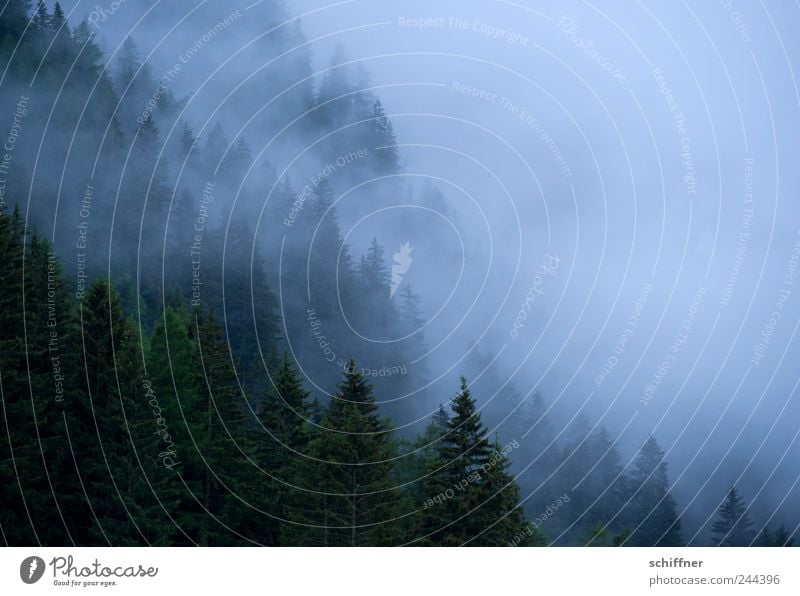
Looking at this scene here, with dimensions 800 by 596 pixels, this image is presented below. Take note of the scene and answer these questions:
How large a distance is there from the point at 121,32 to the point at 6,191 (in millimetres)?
26810

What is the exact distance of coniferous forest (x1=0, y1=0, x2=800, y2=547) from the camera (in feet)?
70.7

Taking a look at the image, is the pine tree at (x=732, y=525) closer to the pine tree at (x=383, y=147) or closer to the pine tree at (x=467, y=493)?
the pine tree at (x=467, y=493)

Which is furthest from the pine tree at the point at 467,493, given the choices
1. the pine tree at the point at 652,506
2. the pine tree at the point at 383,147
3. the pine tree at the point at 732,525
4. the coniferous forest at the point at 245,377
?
the pine tree at the point at 652,506

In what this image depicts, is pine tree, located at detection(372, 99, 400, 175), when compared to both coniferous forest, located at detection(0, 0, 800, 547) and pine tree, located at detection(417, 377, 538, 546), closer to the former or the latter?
coniferous forest, located at detection(0, 0, 800, 547)

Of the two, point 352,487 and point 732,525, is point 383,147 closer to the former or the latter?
point 352,487

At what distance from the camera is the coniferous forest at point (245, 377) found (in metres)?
21.5

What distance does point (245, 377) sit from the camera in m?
28.1

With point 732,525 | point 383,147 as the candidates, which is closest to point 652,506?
point 732,525

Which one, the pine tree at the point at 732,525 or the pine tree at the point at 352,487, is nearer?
the pine tree at the point at 352,487

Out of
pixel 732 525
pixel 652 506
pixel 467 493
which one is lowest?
pixel 732 525

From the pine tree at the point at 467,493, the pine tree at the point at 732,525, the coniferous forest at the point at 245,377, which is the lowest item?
the pine tree at the point at 732,525

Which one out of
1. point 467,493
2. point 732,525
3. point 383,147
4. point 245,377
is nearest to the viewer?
point 467,493

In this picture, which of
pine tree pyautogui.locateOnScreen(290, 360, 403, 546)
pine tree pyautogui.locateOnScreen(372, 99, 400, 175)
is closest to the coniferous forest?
pine tree pyautogui.locateOnScreen(290, 360, 403, 546)

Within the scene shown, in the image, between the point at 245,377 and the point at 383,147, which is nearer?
the point at 383,147
